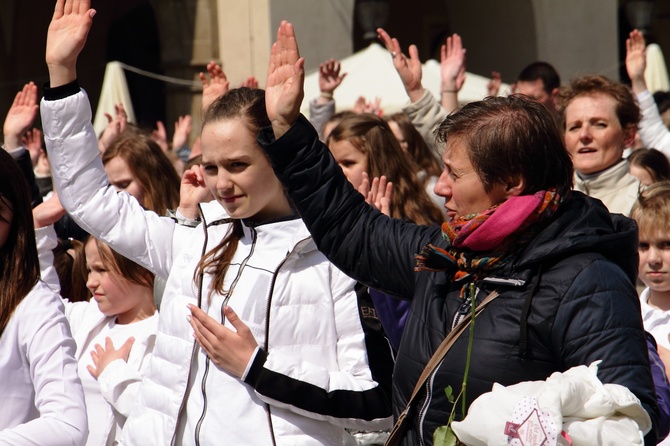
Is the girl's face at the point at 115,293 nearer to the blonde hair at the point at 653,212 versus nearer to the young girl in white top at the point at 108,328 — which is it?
the young girl in white top at the point at 108,328

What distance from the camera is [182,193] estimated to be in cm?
412

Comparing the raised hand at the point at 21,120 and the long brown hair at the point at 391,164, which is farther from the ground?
the raised hand at the point at 21,120

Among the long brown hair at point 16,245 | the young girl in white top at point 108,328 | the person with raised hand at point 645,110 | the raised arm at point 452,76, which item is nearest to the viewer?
the long brown hair at point 16,245

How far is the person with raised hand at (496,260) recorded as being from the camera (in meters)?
2.30

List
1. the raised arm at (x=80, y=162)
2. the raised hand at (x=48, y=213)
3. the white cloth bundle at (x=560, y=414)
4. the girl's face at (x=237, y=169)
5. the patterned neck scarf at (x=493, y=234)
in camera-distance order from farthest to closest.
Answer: the raised hand at (x=48, y=213), the raised arm at (x=80, y=162), the girl's face at (x=237, y=169), the patterned neck scarf at (x=493, y=234), the white cloth bundle at (x=560, y=414)

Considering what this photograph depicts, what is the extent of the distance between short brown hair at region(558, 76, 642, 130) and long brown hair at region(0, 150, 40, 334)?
313 cm

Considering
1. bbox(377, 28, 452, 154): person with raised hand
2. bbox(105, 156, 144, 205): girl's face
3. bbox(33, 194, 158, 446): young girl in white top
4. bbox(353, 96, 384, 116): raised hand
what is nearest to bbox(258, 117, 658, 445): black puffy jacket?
bbox(33, 194, 158, 446): young girl in white top

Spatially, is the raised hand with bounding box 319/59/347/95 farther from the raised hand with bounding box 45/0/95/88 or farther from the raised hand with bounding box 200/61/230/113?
the raised hand with bounding box 45/0/95/88

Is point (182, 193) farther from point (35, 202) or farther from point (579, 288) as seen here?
point (579, 288)

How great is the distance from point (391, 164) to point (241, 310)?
2.18 meters

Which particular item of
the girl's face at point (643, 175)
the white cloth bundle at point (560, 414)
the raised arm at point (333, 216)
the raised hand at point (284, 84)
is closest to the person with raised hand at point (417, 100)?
the girl's face at point (643, 175)

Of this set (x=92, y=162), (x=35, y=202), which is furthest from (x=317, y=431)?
(x=35, y=202)

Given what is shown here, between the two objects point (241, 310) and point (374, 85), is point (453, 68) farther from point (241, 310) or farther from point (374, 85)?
point (241, 310)

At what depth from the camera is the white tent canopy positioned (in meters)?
9.47
